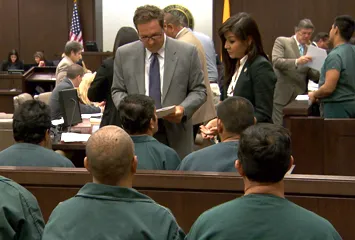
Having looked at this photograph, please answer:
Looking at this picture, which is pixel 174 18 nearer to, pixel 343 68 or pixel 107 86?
pixel 107 86

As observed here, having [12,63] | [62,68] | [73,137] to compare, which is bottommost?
[12,63]

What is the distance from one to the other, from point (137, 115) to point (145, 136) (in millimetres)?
109

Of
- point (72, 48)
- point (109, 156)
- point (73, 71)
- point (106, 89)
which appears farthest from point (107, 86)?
point (72, 48)

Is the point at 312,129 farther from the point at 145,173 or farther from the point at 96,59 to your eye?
the point at 96,59

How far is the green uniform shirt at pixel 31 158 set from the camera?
336 cm

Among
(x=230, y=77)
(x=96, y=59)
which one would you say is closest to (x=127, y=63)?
(x=230, y=77)

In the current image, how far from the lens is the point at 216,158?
312 cm

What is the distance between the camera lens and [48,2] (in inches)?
582

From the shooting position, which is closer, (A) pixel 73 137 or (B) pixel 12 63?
(A) pixel 73 137

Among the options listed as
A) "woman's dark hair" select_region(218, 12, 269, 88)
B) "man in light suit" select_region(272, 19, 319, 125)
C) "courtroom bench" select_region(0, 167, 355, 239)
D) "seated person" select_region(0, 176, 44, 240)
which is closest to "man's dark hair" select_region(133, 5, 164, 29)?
"woman's dark hair" select_region(218, 12, 269, 88)

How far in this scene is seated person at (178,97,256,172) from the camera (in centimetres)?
311

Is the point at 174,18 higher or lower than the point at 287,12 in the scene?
higher

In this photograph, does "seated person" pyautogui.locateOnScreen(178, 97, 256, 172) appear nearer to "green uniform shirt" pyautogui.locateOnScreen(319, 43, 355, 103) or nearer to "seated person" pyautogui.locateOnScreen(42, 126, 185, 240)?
"seated person" pyautogui.locateOnScreen(42, 126, 185, 240)

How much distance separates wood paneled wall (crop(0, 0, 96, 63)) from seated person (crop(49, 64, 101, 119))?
8.33 metres
